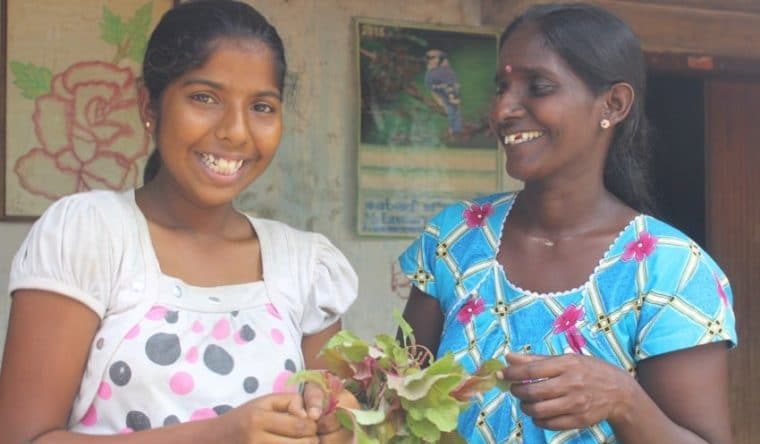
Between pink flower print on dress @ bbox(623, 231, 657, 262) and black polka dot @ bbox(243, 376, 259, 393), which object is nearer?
black polka dot @ bbox(243, 376, 259, 393)

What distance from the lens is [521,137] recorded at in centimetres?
228

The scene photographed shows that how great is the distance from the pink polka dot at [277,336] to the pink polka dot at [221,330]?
3.5 inches

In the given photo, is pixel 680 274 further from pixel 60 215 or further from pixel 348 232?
pixel 348 232

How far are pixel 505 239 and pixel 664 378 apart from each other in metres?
0.47

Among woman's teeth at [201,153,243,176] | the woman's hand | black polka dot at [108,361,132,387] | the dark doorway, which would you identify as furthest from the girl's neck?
the dark doorway

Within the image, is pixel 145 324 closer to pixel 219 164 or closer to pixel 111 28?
pixel 219 164

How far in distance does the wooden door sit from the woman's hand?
4.00 meters

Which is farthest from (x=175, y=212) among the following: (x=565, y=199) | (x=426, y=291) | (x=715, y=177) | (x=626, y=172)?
(x=715, y=177)

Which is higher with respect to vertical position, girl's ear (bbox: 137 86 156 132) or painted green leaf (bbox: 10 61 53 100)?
painted green leaf (bbox: 10 61 53 100)

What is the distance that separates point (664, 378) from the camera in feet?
6.91

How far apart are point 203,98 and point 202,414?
0.58 m

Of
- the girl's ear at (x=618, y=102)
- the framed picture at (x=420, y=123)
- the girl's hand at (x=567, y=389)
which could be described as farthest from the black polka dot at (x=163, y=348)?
the framed picture at (x=420, y=123)

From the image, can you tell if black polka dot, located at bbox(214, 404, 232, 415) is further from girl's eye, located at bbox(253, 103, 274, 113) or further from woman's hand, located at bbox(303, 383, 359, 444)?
girl's eye, located at bbox(253, 103, 274, 113)

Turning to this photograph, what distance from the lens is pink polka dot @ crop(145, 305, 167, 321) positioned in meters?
1.94
